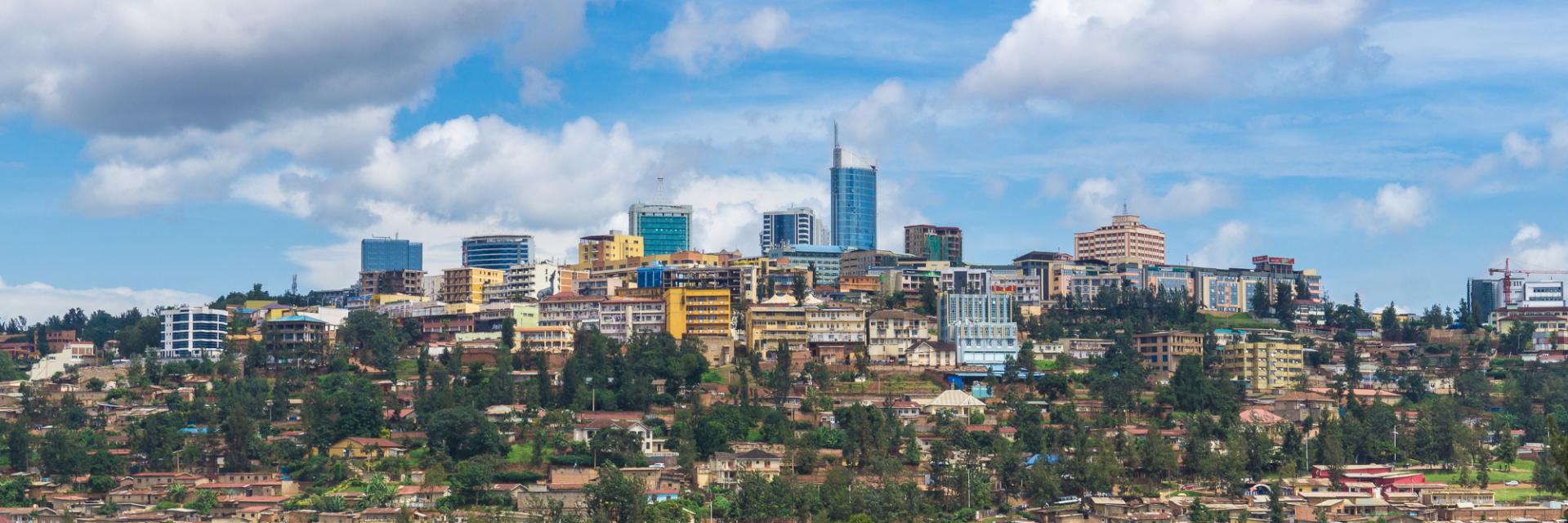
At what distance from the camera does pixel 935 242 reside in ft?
303

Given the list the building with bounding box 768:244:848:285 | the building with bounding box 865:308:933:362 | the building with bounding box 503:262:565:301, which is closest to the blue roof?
the building with bounding box 503:262:565:301

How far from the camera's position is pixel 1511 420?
58594 millimetres

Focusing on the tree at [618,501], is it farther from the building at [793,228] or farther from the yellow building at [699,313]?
the building at [793,228]

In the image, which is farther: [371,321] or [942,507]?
[371,321]

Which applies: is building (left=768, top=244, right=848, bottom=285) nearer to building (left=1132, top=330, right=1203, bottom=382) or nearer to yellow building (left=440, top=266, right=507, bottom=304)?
yellow building (left=440, top=266, right=507, bottom=304)

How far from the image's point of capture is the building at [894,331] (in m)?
64.9

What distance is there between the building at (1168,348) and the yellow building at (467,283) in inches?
1046

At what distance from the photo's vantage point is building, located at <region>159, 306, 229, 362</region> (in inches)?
2694

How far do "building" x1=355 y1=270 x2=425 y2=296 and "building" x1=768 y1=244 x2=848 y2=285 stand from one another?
1446 cm

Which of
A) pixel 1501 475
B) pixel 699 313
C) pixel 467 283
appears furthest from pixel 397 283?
pixel 1501 475

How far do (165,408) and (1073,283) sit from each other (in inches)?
1435

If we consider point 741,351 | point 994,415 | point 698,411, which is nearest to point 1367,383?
point 994,415

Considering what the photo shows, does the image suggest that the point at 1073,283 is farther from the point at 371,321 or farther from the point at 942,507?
the point at 942,507

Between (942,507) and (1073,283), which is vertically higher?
(1073,283)
